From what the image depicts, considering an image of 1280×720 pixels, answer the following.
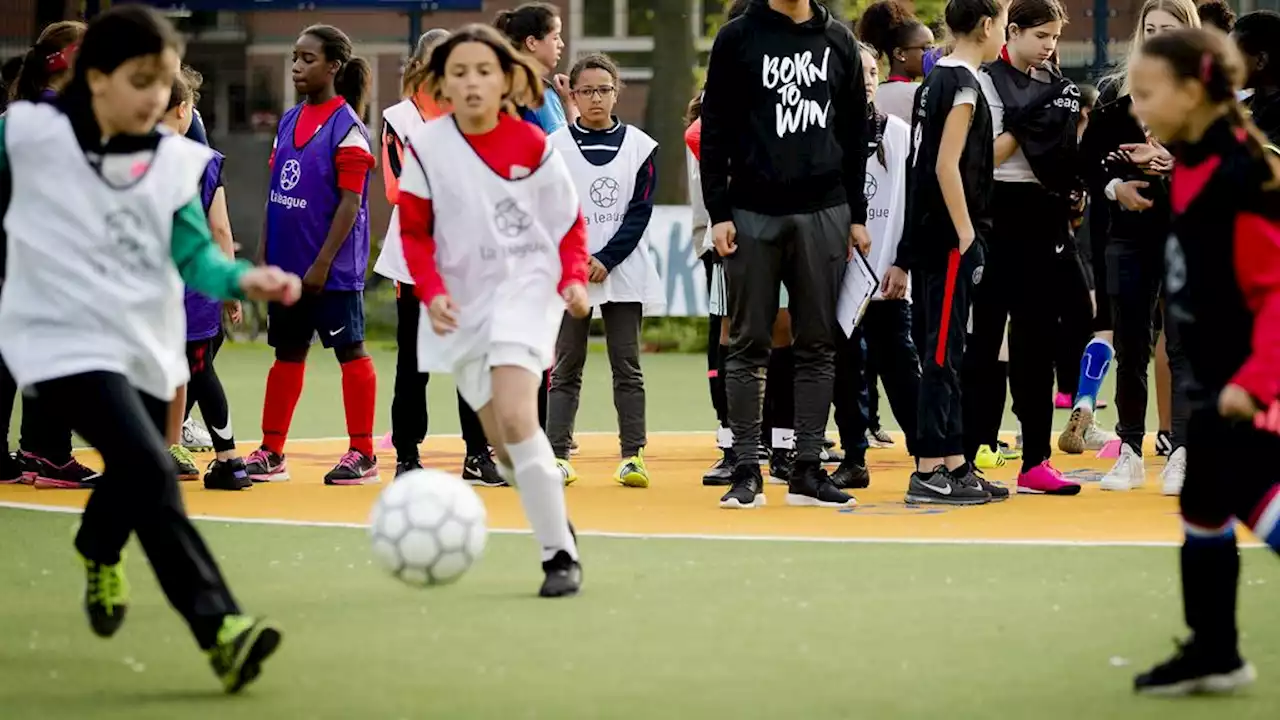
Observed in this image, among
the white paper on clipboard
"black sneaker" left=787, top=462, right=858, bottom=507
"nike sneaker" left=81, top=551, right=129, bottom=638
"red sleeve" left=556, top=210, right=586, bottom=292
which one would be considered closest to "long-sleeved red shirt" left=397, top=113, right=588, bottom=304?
"red sleeve" left=556, top=210, right=586, bottom=292

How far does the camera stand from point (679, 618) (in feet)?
19.9

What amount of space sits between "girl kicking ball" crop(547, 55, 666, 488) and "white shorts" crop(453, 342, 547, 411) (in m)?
2.83

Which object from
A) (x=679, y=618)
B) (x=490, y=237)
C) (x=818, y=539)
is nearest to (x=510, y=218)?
(x=490, y=237)

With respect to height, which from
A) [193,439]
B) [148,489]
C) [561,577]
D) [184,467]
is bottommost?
[193,439]

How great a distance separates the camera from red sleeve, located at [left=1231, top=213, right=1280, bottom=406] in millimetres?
4691

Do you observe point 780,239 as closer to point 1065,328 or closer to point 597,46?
point 1065,328

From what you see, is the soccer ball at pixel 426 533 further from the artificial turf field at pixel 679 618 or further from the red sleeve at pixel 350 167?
the red sleeve at pixel 350 167

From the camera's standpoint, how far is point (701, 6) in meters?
24.8

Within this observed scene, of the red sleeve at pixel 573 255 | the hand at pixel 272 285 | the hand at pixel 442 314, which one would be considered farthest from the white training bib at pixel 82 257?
the red sleeve at pixel 573 255

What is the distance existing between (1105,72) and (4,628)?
14.4 m

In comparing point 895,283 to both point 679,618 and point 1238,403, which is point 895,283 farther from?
point 1238,403

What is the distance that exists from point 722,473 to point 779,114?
199 centimetres

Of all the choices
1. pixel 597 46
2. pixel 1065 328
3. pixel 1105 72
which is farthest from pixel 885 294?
pixel 597 46

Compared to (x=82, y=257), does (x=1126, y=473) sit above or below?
below
